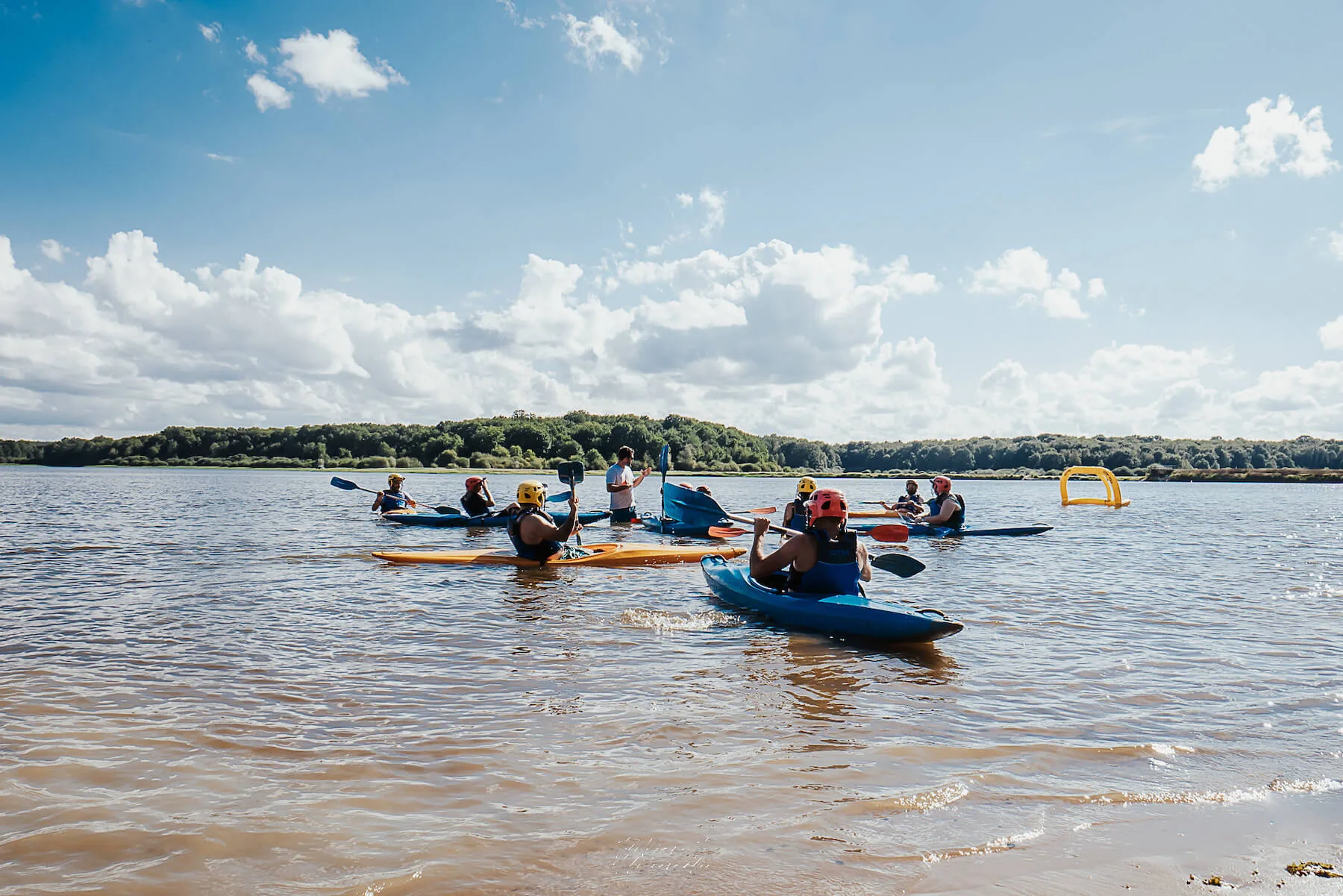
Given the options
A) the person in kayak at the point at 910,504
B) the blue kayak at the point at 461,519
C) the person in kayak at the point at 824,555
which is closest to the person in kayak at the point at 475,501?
the blue kayak at the point at 461,519

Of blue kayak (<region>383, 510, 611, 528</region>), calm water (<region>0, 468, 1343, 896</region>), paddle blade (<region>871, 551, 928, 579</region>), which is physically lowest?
calm water (<region>0, 468, 1343, 896</region>)

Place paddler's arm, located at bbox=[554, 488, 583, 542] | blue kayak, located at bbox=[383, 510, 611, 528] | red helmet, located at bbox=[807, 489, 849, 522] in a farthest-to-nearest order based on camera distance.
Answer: blue kayak, located at bbox=[383, 510, 611, 528], paddler's arm, located at bbox=[554, 488, 583, 542], red helmet, located at bbox=[807, 489, 849, 522]

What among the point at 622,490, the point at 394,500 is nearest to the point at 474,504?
the point at 394,500

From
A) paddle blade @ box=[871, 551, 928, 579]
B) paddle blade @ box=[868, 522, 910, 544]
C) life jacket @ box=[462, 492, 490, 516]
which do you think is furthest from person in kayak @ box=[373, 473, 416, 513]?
paddle blade @ box=[871, 551, 928, 579]

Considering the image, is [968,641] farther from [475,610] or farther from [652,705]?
[475,610]

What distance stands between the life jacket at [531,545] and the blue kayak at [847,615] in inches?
159

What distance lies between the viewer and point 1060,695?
20.0ft

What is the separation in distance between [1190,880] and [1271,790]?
1.49 meters

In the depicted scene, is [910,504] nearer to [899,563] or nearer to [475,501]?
[475,501]

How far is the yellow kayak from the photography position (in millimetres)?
12555

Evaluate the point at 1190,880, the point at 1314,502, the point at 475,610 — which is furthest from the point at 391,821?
the point at 1314,502

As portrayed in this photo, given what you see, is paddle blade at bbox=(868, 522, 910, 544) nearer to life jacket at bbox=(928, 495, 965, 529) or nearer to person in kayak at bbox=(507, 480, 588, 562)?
person in kayak at bbox=(507, 480, 588, 562)

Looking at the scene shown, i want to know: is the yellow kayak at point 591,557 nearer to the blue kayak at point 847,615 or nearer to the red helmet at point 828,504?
the blue kayak at point 847,615

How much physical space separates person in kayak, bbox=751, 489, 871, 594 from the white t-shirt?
9252 millimetres
